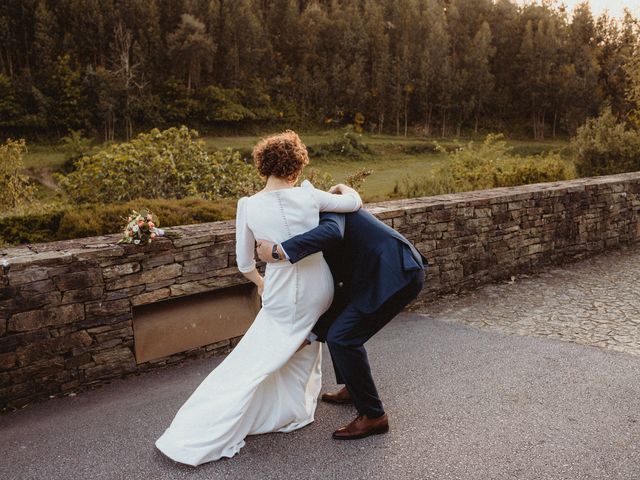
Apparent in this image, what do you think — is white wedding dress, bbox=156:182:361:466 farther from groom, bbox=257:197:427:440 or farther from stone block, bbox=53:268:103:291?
stone block, bbox=53:268:103:291

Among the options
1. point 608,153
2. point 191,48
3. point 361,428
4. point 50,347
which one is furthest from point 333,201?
point 191,48

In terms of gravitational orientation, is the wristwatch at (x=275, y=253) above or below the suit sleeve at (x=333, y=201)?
below

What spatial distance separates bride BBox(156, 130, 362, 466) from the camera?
347cm

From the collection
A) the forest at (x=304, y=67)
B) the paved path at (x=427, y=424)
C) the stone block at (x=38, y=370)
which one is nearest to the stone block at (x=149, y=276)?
the stone block at (x=38, y=370)

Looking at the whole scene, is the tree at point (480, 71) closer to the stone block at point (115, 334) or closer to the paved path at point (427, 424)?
the paved path at point (427, 424)

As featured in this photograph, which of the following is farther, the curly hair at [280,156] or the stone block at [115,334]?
the stone block at [115,334]

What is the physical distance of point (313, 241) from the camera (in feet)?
11.0

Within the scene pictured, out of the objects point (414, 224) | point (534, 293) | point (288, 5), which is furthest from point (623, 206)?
point (288, 5)

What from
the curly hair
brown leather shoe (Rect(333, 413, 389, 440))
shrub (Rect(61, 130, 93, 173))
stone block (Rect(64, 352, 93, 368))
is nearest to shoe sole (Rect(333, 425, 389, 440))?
brown leather shoe (Rect(333, 413, 389, 440))

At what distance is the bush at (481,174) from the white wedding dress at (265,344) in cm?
799

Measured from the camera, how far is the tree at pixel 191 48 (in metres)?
43.7

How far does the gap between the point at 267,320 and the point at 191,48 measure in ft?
143

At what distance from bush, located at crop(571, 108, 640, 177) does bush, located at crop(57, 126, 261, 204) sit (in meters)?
8.08

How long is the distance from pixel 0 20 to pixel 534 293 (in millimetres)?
44952
